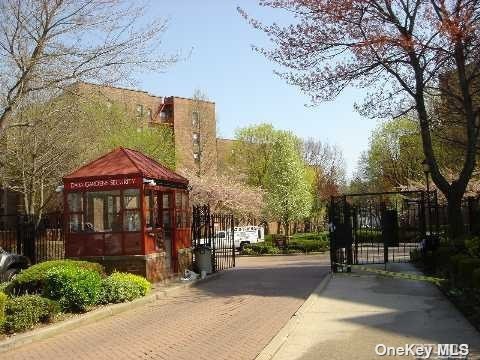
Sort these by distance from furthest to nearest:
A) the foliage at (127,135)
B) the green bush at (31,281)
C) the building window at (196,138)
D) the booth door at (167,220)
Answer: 1. the building window at (196,138)
2. the foliage at (127,135)
3. the booth door at (167,220)
4. the green bush at (31,281)

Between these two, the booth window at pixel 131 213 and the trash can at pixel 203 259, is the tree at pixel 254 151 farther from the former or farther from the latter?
the booth window at pixel 131 213

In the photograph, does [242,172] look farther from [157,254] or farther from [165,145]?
[157,254]

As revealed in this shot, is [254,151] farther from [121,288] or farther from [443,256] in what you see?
[121,288]

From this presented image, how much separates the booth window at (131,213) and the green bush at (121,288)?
2.22 m

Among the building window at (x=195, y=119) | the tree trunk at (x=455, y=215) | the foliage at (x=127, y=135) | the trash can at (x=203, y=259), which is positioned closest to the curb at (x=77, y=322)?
the trash can at (x=203, y=259)

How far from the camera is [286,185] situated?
183ft

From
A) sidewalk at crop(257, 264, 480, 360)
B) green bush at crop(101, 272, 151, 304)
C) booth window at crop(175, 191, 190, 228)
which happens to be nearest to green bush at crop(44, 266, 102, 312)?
green bush at crop(101, 272, 151, 304)

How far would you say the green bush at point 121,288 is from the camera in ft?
43.3

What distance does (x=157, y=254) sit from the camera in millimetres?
Answer: 16969

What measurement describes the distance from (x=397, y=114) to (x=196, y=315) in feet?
34.6

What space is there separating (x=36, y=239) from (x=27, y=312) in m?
10.3

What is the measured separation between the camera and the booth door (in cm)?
1811

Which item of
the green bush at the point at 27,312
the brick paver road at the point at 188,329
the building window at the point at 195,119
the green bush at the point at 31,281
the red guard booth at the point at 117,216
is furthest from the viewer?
the building window at the point at 195,119

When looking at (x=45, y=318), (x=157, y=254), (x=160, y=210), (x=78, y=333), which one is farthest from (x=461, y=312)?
(x=160, y=210)
